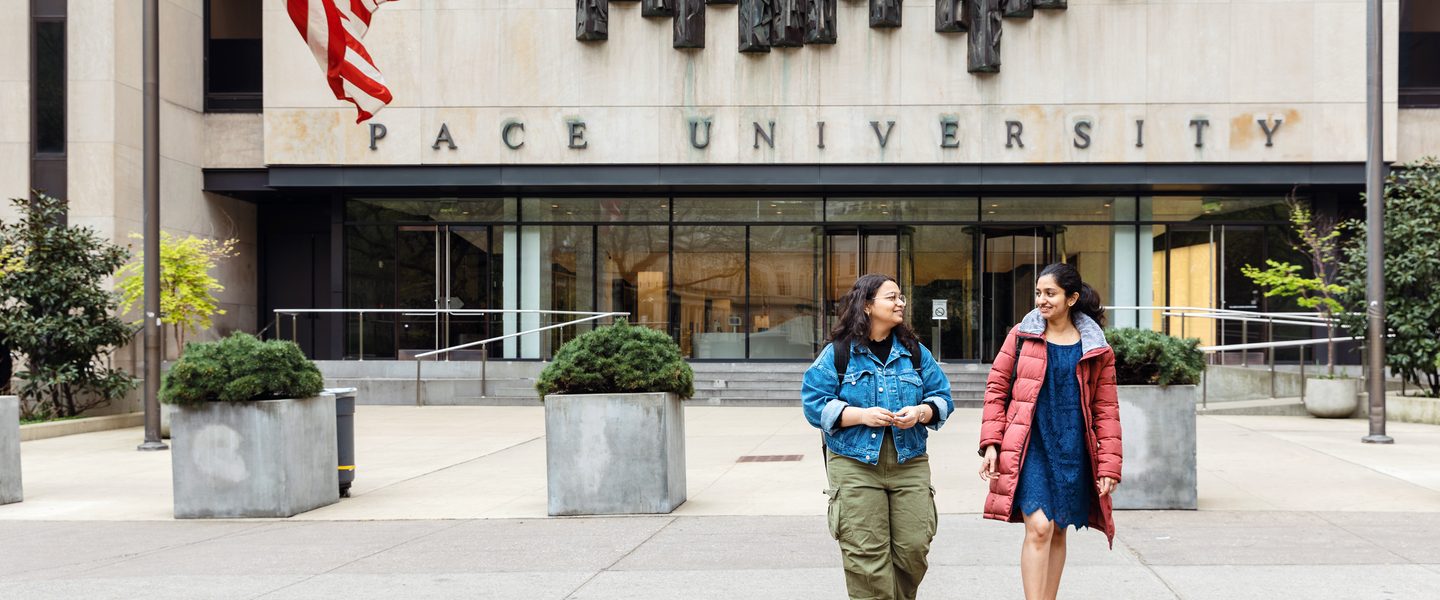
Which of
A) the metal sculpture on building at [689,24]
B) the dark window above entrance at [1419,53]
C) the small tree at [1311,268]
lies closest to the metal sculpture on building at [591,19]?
the metal sculpture on building at [689,24]

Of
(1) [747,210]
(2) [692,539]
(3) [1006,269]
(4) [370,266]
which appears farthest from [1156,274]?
(2) [692,539]

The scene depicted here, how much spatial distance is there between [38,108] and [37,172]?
123cm

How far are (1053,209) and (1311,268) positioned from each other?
17.8ft

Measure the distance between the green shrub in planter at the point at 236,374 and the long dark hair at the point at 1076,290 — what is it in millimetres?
6538

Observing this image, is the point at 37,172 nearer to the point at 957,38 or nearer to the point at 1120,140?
the point at 957,38

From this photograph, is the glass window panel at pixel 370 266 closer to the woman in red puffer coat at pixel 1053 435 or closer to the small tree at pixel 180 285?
the small tree at pixel 180 285

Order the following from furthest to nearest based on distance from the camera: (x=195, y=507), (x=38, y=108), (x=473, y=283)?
(x=473, y=283)
(x=38, y=108)
(x=195, y=507)

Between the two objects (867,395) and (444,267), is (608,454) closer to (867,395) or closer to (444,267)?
(867,395)

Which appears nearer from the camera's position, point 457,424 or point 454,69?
point 457,424

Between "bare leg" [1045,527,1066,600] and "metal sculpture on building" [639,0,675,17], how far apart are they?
2040 centimetres

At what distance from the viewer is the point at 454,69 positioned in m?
24.9

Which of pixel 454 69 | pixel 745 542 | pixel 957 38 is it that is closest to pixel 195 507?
pixel 745 542

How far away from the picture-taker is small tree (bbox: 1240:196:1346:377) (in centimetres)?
2150

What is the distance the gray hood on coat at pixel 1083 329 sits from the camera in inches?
219
